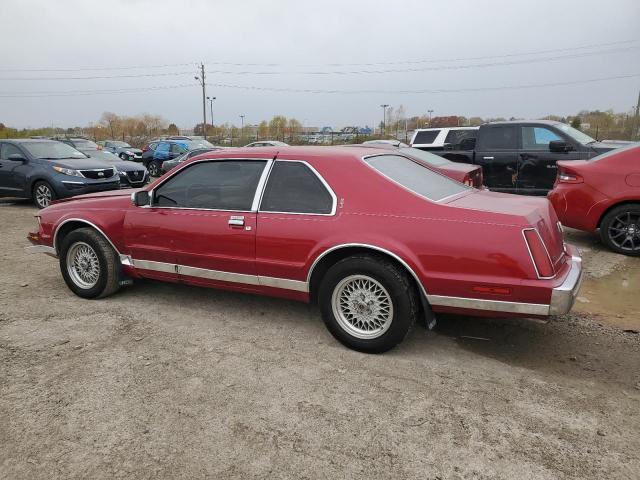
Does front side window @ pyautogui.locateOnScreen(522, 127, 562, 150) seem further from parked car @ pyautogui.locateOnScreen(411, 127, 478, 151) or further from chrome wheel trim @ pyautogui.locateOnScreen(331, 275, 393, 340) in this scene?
chrome wheel trim @ pyautogui.locateOnScreen(331, 275, 393, 340)

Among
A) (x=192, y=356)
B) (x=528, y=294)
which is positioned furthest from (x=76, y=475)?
(x=528, y=294)

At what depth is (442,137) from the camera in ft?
35.1

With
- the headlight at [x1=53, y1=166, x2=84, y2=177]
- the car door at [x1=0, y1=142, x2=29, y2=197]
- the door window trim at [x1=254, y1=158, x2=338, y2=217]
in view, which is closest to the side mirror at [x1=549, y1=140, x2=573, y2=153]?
the door window trim at [x1=254, y1=158, x2=338, y2=217]

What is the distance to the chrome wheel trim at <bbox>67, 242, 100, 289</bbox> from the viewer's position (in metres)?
4.85

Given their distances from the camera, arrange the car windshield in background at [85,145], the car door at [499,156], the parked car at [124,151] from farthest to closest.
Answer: the parked car at [124,151] → the car windshield in background at [85,145] → the car door at [499,156]

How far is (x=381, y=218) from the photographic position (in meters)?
3.48

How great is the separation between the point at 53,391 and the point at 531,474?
9.50 ft

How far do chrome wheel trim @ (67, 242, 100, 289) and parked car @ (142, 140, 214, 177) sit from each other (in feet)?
52.1

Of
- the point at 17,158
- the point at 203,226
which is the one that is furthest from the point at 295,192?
the point at 17,158

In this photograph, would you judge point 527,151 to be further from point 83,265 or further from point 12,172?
point 12,172

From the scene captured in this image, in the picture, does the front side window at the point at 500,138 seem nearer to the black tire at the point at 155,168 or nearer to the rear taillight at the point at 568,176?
the rear taillight at the point at 568,176

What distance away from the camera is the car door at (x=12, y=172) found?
1107 centimetres

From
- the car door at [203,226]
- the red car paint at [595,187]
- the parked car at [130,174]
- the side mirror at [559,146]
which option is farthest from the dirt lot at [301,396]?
the parked car at [130,174]

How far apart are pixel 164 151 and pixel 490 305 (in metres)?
19.6
